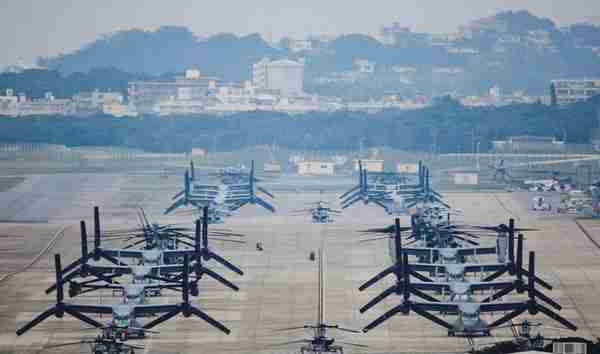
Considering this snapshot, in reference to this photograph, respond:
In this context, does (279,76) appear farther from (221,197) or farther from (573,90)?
(221,197)

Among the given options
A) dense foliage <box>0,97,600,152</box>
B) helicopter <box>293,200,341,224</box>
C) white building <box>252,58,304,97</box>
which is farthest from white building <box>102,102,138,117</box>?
helicopter <box>293,200,341,224</box>

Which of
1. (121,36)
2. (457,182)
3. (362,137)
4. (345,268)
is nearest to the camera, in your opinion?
(345,268)

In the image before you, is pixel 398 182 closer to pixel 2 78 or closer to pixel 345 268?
pixel 345 268

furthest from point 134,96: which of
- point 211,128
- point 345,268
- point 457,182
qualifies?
point 345,268

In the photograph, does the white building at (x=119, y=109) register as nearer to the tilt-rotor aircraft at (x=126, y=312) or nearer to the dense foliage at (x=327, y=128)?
the dense foliage at (x=327, y=128)

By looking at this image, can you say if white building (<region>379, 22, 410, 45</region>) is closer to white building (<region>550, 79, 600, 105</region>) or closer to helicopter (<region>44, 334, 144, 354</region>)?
white building (<region>550, 79, 600, 105</region>)

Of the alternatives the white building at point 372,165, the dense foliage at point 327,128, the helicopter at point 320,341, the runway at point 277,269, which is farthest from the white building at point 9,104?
the helicopter at point 320,341

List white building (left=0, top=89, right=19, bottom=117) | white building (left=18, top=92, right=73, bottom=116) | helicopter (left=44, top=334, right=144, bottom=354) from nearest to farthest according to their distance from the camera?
helicopter (left=44, top=334, right=144, bottom=354) → white building (left=0, top=89, right=19, bottom=117) → white building (left=18, top=92, right=73, bottom=116)
